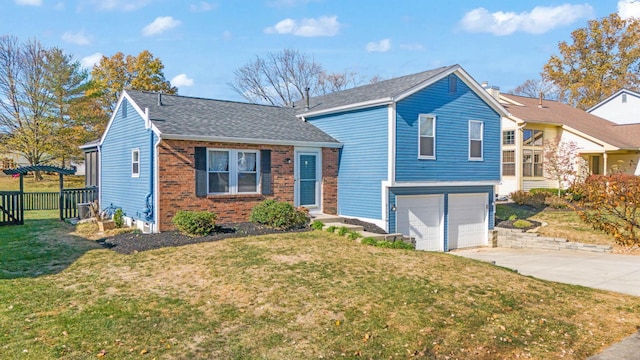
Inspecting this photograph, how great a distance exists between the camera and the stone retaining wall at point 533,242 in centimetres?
1483

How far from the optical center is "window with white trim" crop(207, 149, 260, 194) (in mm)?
13492

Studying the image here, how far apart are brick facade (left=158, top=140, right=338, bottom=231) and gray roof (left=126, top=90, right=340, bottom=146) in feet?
1.04

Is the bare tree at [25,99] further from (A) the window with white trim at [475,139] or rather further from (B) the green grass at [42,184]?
(A) the window with white trim at [475,139]

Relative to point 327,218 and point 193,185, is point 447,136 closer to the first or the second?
point 327,218

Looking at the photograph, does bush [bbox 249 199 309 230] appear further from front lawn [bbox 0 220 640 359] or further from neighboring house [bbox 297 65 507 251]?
front lawn [bbox 0 220 640 359]

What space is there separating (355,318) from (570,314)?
3.41 metres

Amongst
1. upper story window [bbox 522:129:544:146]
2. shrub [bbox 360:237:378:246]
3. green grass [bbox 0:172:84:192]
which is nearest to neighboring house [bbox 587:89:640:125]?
upper story window [bbox 522:129:544:146]

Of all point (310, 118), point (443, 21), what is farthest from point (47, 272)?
point (443, 21)

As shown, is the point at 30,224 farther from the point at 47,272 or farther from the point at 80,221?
the point at 47,272

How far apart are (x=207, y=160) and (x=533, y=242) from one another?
37.0 ft

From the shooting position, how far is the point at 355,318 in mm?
6270

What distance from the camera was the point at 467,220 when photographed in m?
16.7

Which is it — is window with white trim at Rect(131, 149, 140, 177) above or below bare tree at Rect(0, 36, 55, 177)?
below

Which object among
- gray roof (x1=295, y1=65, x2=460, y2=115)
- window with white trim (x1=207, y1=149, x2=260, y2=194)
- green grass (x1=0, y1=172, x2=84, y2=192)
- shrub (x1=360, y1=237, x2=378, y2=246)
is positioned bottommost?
shrub (x1=360, y1=237, x2=378, y2=246)
